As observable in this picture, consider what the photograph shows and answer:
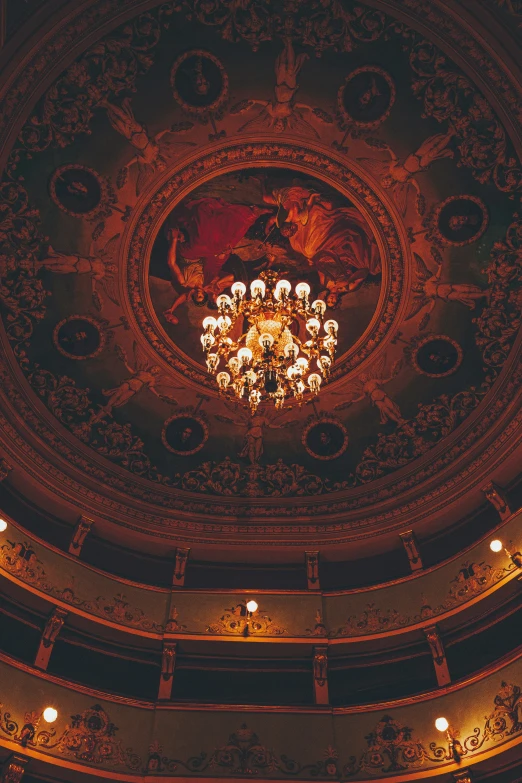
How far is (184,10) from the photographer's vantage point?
12820mm

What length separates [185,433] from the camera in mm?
17000

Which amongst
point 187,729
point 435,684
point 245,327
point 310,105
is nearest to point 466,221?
point 310,105

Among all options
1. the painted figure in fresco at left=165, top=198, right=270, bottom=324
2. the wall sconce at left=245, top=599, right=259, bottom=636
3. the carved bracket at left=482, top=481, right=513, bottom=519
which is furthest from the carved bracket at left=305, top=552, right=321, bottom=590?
the painted figure in fresco at left=165, top=198, right=270, bottom=324

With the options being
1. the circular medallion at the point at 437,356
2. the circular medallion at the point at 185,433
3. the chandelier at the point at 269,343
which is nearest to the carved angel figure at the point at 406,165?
the circular medallion at the point at 437,356

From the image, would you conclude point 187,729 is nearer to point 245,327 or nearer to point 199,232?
point 245,327

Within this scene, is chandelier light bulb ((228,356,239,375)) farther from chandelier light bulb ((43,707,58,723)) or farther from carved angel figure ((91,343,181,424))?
chandelier light bulb ((43,707,58,723))

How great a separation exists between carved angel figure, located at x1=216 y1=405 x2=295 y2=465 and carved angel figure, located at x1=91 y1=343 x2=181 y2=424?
67.2 inches

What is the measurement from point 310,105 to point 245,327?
195 inches

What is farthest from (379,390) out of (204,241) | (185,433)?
(204,241)

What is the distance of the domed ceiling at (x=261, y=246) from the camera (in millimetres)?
13211

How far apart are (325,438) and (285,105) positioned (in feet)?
24.6

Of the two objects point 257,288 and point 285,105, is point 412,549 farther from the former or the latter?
point 285,105

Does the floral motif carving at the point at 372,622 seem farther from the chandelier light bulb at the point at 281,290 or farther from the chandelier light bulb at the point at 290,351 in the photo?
the chandelier light bulb at the point at 281,290

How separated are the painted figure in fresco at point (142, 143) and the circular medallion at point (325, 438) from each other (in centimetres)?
667
